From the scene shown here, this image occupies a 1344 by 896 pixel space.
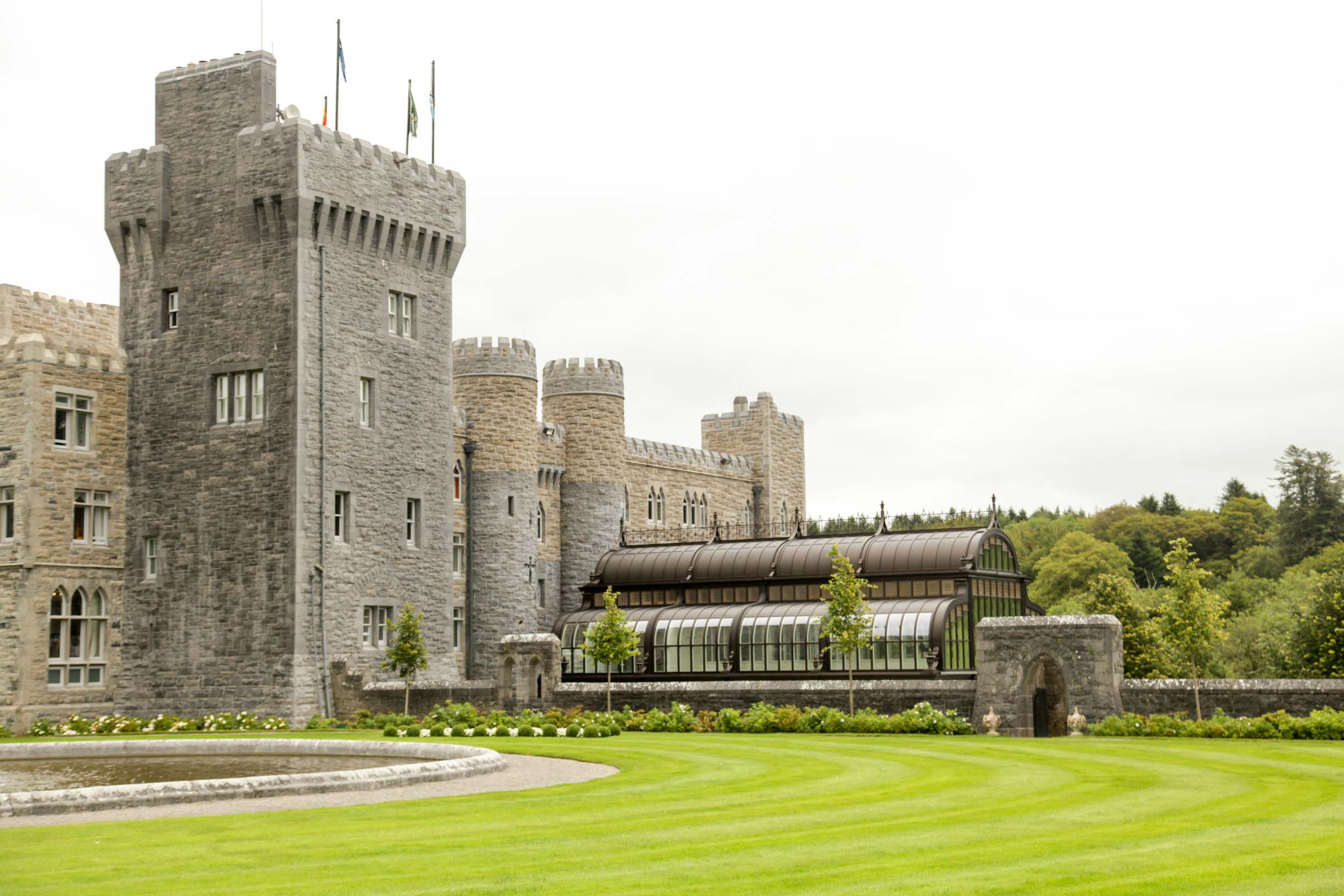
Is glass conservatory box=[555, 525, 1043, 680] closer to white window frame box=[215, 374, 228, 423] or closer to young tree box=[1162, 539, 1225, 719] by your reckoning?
young tree box=[1162, 539, 1225, 719]

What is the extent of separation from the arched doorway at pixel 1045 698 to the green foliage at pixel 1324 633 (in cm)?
2213

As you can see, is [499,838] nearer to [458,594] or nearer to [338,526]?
[338,526]

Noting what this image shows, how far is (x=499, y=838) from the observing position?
606 inches

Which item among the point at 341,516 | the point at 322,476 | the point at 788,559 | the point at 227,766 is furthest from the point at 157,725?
the point at 788,559

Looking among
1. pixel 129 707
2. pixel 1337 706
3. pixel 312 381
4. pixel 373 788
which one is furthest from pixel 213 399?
pixel 1337 706

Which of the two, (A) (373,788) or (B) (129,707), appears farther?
(B) (129,707)

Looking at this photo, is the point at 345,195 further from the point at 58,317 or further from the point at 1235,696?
the point at 1235,696

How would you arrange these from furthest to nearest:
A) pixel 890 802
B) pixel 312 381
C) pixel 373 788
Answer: pixel 312 381, pixel 373 788, pixel 890 802

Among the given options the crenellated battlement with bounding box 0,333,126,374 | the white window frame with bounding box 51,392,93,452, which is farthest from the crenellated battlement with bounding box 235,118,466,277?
the white window frame with bounding box 51,392,93,452

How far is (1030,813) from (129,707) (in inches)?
1324

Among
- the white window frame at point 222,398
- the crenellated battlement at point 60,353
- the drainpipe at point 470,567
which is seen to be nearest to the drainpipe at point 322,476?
the white window frame at point 222,398

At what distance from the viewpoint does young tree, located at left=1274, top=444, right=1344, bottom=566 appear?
87.0m

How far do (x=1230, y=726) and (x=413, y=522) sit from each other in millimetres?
26530

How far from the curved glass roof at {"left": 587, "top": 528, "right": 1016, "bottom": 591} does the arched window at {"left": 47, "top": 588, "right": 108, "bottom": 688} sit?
18238 millimetres
